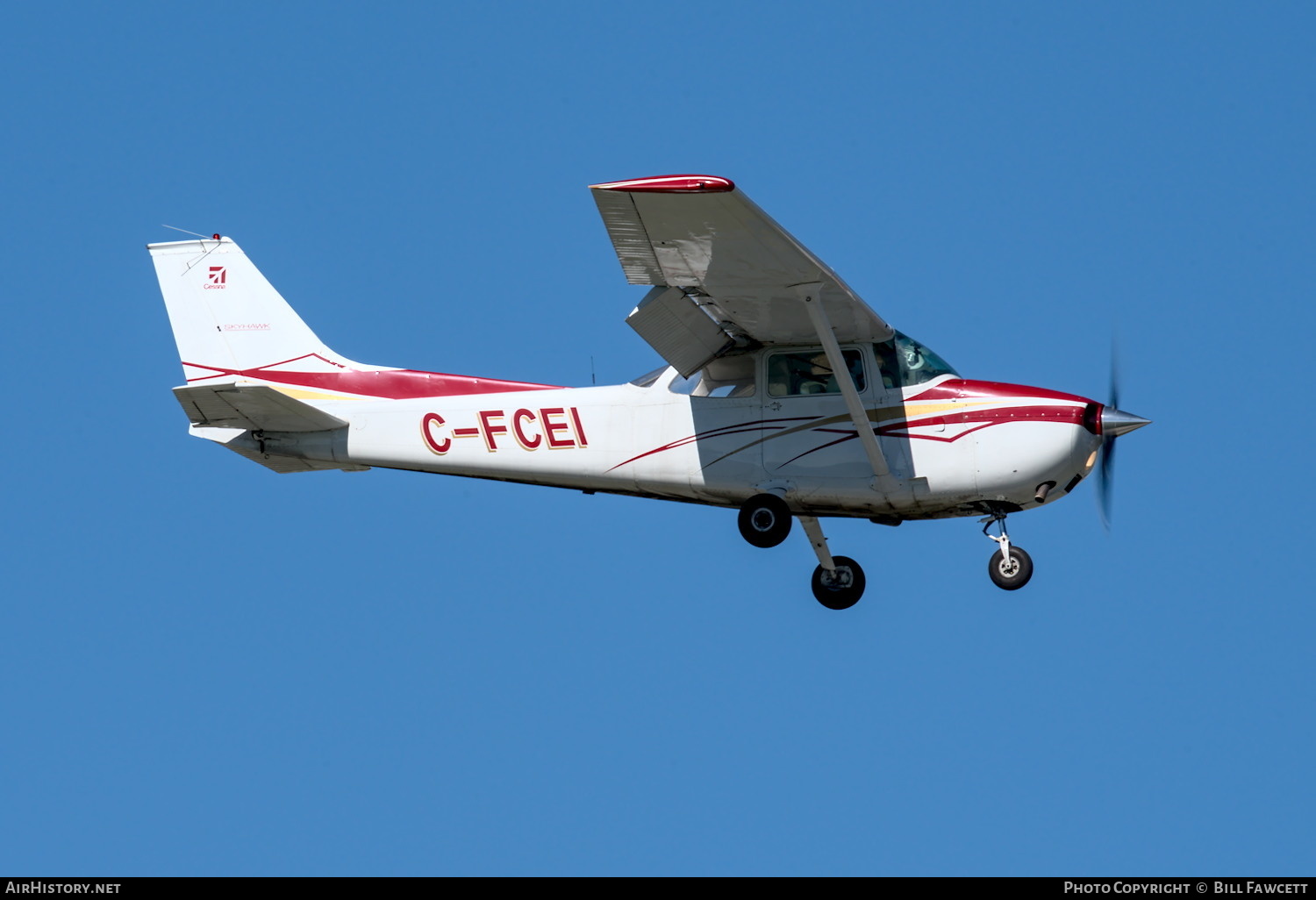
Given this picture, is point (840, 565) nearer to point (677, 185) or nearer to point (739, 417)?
point (739, 417)

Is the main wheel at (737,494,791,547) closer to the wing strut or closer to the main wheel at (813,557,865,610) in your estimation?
the wing strut

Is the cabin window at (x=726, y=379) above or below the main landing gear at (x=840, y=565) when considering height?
above

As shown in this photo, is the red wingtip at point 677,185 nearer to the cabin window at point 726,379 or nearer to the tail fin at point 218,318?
the cabin window at point 726,379

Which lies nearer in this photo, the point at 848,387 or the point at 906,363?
the point at 848,387

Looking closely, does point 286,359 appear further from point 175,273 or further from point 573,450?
point 573,450

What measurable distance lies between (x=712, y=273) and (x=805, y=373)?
4.83 ft

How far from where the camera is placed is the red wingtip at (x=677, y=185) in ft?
42.9

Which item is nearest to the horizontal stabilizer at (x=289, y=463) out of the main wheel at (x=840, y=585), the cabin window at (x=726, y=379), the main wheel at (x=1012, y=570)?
the cabin window at (x=726, y=379)

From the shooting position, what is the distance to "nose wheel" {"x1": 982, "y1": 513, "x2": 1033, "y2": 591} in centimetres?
1471

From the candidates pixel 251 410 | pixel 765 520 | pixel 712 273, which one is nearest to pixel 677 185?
pixel 712 273

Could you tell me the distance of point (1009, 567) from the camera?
1474 cm

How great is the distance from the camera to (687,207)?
13.4 m

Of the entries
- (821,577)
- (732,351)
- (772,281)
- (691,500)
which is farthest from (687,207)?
(821,577)

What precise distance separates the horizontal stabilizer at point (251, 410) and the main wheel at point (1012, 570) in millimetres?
6173
